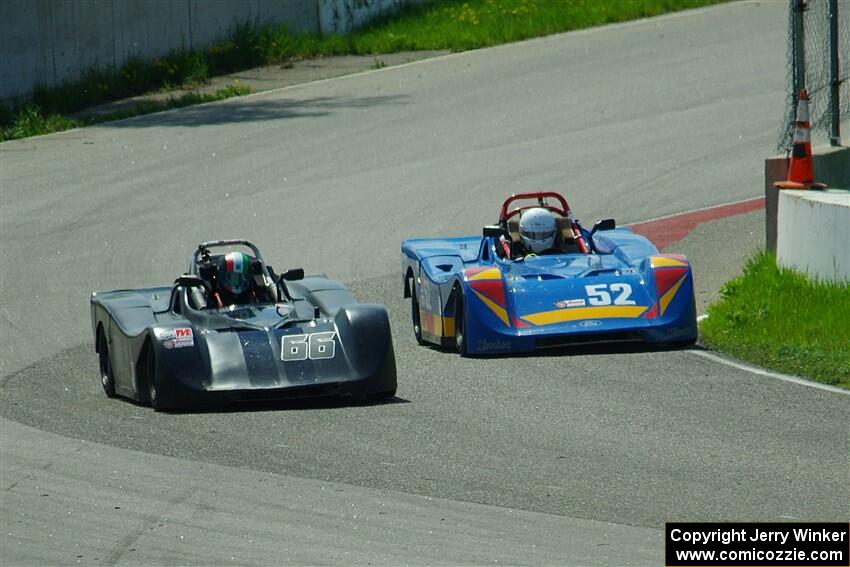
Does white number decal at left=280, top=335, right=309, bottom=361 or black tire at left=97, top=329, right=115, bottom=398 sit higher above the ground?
white number decal at left=280, top=335, right=309, bottom=361

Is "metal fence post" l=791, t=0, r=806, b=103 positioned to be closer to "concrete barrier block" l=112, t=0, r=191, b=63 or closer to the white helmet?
the white helmet

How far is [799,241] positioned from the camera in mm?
13156

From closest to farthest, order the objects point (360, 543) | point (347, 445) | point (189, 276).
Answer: point (360, 543) < point (347, 445) < point (189, 276)

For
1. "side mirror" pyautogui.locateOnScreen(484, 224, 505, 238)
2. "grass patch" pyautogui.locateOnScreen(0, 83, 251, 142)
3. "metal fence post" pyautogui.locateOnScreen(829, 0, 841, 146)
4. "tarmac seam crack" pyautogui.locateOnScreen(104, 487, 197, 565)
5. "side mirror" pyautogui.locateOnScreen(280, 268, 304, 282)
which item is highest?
"metal fence post" pyautogui.locateOnScreen(829, 0, 841, 146)

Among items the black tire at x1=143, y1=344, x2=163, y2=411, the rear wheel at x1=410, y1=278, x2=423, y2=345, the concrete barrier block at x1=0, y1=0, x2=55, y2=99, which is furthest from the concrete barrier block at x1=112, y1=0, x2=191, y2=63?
the black tire at x1=143, y1=344, x2=163, y2=411

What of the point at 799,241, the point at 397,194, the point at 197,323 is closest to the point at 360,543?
the point at 197,323

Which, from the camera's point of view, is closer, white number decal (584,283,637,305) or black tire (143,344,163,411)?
black tire (143,344,163,411)

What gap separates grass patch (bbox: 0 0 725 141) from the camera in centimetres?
2353

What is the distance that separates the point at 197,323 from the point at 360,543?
13.2 feet

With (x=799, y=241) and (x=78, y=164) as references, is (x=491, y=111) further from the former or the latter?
(x=799, y=241)

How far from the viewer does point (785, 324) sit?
12.3m

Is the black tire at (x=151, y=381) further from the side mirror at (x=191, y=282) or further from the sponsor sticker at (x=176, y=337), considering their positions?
the side mirror at (x=191, y=282)

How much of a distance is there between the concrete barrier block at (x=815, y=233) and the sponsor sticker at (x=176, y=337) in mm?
4941

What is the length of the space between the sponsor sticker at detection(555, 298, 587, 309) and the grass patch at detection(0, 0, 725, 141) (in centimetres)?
1192
